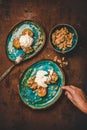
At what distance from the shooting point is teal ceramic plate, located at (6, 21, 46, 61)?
10.2 feet

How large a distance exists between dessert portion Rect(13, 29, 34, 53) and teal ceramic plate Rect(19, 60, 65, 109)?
22cm

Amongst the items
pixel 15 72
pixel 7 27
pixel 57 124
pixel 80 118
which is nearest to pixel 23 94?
pixel 15 72

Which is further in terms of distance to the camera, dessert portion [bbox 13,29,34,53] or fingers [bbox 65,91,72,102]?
dessert portion [bbox 13,29,34,53]

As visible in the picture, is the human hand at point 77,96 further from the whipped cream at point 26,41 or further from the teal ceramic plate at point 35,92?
the whipped cream at point 26,41

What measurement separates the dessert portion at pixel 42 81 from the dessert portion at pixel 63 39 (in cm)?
33

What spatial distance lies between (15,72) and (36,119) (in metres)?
0.64

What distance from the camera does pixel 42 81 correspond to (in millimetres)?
2920

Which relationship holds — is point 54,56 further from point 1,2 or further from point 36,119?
point 1,2

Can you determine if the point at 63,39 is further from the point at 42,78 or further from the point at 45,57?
Answer: the point at 42,78

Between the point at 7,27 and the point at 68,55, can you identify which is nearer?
the point at 68,55

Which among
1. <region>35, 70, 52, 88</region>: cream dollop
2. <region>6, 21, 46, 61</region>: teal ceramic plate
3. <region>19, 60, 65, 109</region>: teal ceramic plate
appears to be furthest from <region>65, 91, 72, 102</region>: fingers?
<region>6, 21, 46, 61</region>: teal ceramic plate

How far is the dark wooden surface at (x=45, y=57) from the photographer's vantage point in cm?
290

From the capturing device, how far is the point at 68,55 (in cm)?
297

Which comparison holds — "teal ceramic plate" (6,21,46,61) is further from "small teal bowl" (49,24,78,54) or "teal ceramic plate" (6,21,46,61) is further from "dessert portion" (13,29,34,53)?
"small teal bowl" (49,24,78,54)
